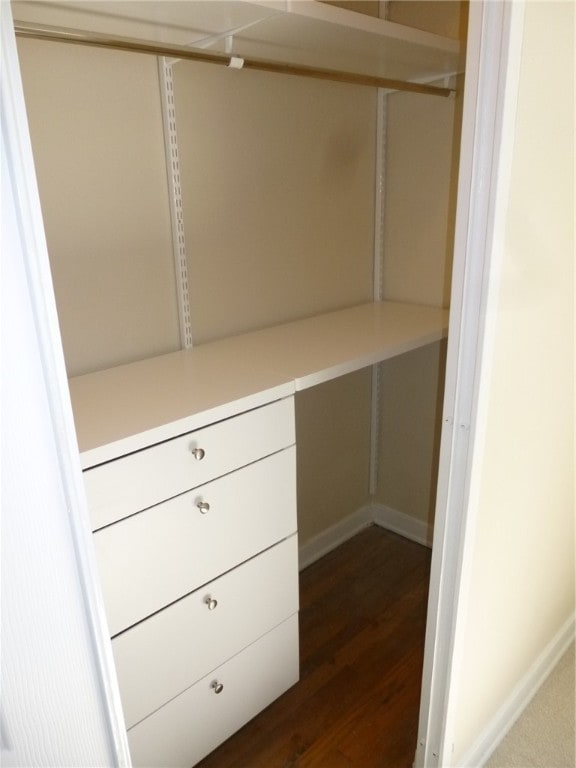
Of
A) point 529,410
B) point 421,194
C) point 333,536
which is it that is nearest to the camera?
point 529,410

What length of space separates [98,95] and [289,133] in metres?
0.59

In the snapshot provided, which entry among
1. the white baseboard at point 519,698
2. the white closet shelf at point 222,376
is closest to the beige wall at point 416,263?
the white closet shelf at point 222,376

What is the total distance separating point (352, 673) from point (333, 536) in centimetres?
60

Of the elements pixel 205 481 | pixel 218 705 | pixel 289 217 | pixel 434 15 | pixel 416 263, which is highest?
pixel 434 15

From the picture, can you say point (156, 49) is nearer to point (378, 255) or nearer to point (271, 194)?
point (271, 194)

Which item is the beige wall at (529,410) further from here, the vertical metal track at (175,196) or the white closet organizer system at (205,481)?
the vertical metal track at (175,196)

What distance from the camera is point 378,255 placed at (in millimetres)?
2057

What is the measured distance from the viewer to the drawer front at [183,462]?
1.02 m

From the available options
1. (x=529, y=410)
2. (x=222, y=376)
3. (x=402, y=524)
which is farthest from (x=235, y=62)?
(x=402, y=524)

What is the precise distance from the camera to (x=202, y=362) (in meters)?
1.44

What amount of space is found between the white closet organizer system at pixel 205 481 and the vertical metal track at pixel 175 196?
0.06m

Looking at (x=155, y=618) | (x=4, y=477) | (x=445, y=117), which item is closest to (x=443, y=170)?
(x=445, y=117)

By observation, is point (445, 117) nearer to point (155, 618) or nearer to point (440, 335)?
point (440, 335)

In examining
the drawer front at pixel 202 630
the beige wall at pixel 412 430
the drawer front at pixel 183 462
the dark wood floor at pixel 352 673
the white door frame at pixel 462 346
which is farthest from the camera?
the beige wall at pixel 412 430
